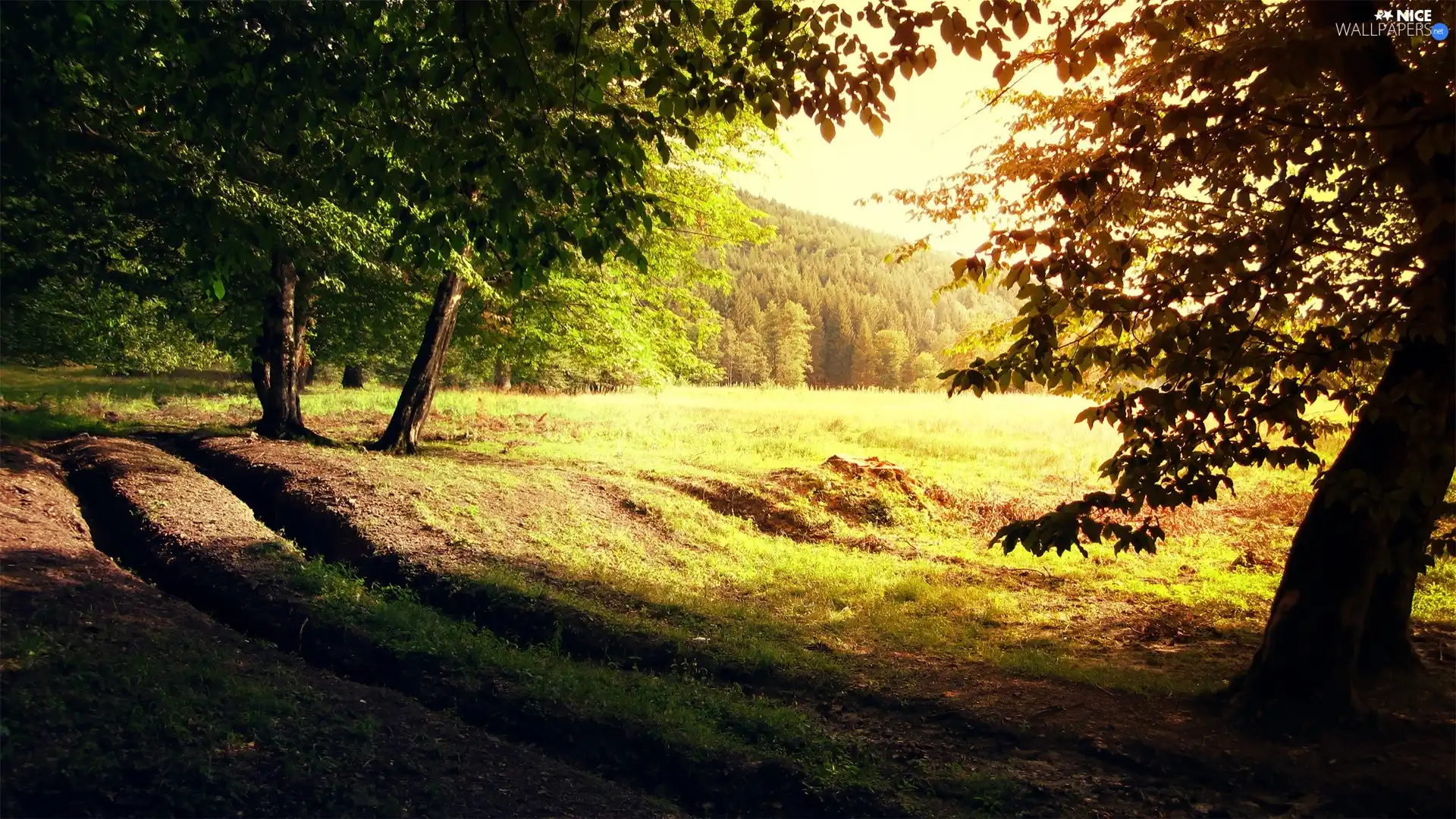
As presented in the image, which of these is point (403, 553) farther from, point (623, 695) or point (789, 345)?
point (789, 345)

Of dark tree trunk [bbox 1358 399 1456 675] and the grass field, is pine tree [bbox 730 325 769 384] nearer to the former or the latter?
the grass field

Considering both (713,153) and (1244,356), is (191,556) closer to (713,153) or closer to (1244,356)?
(1244,356)

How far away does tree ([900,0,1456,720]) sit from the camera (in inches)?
170

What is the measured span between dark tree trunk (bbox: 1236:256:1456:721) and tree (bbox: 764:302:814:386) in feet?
234

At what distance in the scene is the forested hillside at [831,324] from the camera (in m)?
81.3

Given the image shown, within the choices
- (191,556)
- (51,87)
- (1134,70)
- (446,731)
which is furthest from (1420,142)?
Answer: (191,556)

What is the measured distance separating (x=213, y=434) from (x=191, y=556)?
1056 centimetres

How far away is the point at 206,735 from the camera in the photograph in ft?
15.2

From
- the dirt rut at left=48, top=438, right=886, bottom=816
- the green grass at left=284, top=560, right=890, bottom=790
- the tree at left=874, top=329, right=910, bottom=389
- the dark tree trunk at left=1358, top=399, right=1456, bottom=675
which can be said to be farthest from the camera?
the tree at left=874, top=329, right=910, bottom=389

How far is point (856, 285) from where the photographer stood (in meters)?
115

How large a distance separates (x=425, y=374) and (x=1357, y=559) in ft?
51.4

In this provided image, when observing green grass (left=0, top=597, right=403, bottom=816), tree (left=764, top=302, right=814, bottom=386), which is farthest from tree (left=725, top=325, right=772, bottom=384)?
green grass (left=0, top=597, right=403, bottom=816)

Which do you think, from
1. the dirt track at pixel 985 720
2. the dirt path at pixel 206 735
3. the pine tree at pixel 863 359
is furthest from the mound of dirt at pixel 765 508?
the pine tree at pixel 863 359

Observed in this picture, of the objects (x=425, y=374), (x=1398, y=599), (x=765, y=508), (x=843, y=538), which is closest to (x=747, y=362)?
(x=425, y=374)
